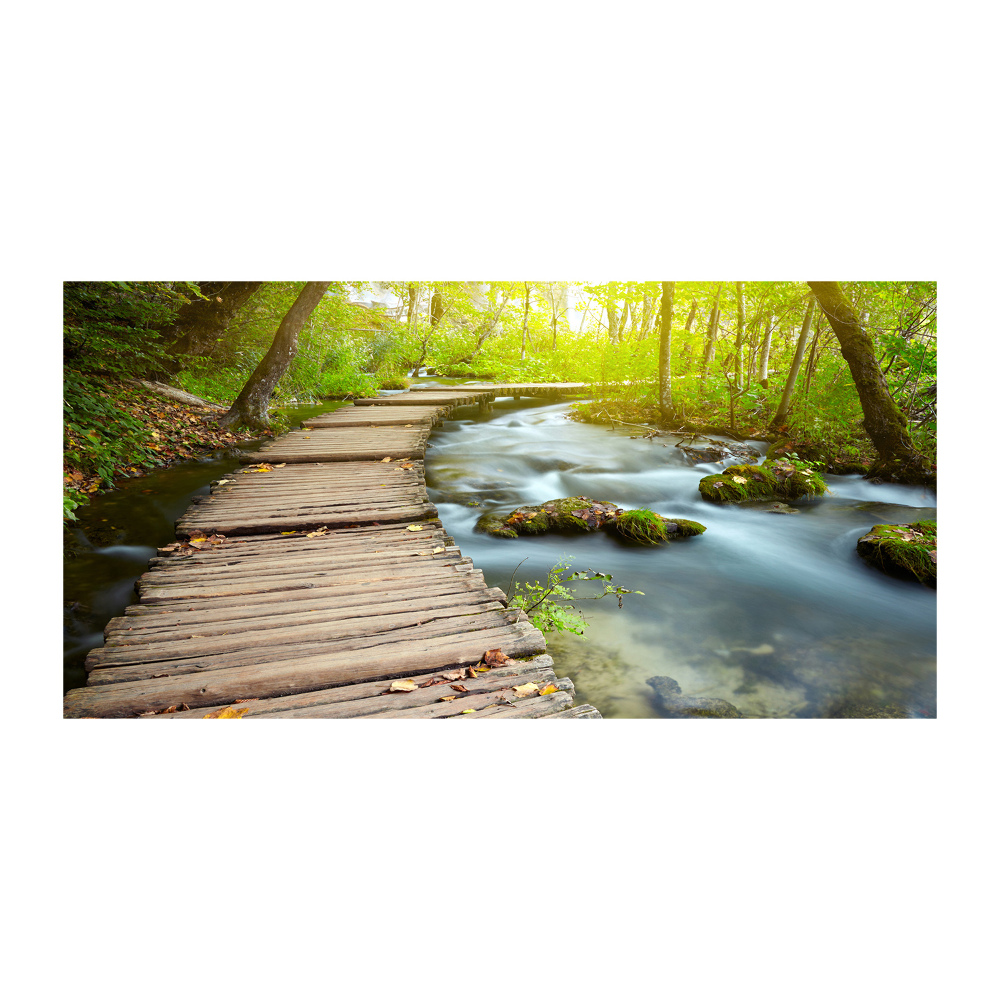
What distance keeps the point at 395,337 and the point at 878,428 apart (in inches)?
418

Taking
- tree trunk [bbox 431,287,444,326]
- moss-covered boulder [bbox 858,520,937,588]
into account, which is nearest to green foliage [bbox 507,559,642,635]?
moss-covered boulder [bbox 858,520,937,588]

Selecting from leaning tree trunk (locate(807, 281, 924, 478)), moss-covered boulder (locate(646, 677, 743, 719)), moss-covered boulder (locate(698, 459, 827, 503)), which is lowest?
moss-covered boulder (locate(646, 677, 743, 719))

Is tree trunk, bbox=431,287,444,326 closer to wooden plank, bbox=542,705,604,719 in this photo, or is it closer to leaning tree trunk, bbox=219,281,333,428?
leaning tree trunk, bbox=219,281,333,428

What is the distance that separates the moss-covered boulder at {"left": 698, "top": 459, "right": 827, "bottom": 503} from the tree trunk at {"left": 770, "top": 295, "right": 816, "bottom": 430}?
245 cm

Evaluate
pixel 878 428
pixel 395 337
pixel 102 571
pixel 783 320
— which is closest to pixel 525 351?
pixel 395 337

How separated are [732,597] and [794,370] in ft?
18.3


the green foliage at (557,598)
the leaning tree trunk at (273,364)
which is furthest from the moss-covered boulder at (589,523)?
the leaning tree trunk at (273,364)

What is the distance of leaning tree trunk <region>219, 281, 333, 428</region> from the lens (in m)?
7.57

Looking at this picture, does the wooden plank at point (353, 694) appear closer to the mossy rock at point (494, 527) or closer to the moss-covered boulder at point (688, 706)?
the moss-covered boulder at point (688, 706)

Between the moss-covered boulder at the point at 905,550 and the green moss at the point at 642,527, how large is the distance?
159 centimetres

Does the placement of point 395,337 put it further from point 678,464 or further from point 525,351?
point 678,464

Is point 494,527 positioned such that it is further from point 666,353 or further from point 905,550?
point 666,353

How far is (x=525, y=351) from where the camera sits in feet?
51.7

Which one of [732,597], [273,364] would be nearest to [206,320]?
[273,364]
